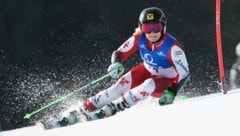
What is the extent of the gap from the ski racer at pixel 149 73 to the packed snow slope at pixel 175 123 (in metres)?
1.15

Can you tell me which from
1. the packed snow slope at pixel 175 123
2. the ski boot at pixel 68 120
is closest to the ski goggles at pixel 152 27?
the ski boot at pixel 68 120

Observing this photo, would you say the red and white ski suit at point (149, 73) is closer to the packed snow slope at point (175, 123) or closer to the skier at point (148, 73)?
the skier at point (148, 73)

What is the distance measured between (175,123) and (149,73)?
215 cm

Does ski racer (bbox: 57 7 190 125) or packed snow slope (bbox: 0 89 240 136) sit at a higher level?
ski racer (bbox: 57 7 190 125)

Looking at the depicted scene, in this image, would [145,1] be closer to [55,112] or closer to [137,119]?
[55,112]

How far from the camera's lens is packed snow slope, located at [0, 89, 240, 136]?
207cm

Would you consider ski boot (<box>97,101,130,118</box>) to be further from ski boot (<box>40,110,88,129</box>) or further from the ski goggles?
the ski goggles

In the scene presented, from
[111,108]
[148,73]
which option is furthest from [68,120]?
[148,73]

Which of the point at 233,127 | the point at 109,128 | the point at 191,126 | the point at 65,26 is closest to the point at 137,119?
the point at 109,128

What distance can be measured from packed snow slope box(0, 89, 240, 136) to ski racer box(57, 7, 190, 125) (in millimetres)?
1154

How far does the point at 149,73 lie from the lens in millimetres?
4391

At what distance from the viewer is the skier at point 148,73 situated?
12.8ft

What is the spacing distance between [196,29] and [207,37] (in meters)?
Result: 0.24

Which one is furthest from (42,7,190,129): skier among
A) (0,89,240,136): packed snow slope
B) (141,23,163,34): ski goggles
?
(0,89,240,136): packed snow slope
